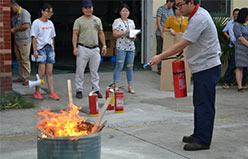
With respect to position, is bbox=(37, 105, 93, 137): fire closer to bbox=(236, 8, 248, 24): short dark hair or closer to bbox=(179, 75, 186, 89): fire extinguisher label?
bbox=(179, 75, 186, 89): fire extinguisher label

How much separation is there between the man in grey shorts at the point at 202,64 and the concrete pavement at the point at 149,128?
0.76ft

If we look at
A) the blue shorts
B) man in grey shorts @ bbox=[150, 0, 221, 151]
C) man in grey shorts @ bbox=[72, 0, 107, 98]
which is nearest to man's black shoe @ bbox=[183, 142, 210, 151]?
man in grey shorts @ bbox=[150, 0, 221, 151]

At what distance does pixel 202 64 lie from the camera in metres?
6.48

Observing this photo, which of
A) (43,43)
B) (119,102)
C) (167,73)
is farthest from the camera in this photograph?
(167,73)

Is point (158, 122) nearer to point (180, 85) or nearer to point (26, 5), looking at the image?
point (180, 85)

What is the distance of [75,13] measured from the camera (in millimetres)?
21672

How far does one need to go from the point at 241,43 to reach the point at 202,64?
4797 millimetres

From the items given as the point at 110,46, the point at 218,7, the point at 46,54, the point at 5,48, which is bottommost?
the point at 110,46

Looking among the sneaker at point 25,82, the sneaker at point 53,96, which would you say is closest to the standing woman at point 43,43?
the sneaker at point 53,96

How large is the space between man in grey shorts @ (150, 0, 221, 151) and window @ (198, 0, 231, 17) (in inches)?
285

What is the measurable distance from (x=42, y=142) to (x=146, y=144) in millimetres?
2298

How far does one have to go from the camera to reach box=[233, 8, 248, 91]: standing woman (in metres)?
10.9

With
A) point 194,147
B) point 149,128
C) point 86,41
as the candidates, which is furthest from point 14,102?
point 194,147

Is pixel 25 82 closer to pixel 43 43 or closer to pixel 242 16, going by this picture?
pixel 43 43
